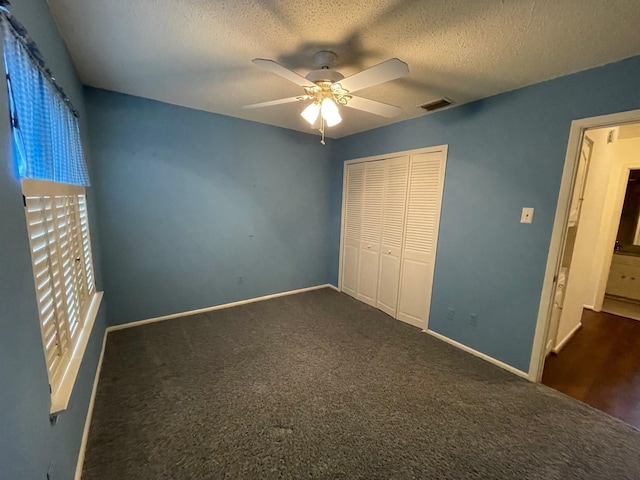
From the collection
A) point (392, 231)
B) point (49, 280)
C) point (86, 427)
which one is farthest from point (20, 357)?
point (392, 231)

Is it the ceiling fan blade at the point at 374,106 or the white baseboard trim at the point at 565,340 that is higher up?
the ceiling fan blade at the point at 374,106

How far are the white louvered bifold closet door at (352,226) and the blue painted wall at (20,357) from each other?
126 inches

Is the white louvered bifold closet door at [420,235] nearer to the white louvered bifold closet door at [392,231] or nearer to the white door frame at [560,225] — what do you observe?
the white louvered bifold closet door at [392,231]

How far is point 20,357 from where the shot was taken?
0.85 metres

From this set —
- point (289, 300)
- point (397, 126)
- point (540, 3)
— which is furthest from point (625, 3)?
point (289, 300)

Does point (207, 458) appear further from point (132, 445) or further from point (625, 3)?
point (625, 3)

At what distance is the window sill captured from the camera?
3.57 ft

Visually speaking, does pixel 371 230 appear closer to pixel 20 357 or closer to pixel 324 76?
pixel 324 76

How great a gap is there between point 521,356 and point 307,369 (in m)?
1.86

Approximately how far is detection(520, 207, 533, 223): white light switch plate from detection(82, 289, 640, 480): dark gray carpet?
1.35 m

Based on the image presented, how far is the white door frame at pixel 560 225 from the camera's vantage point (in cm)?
181

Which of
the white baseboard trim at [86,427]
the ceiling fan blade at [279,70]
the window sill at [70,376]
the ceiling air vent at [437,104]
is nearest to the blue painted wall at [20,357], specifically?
the window sill at [70,376]

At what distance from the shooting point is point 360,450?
1558 mm

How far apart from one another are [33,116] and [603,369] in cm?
437
